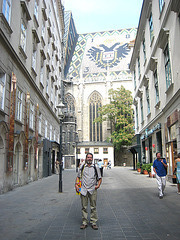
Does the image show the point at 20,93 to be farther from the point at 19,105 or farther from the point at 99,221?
the point at 99,221

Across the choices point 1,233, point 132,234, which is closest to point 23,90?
point 1,233

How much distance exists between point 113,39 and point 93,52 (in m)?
6.85

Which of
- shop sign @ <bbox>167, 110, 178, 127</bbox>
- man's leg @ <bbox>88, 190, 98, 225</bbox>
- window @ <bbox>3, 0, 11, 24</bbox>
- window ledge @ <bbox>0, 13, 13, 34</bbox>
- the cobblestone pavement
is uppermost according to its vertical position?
window @ <bbox>3, 0, 11, 24</bbox>

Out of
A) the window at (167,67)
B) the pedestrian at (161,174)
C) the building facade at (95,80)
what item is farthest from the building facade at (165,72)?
the building facade at (95,80)

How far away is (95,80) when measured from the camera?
2105 inches

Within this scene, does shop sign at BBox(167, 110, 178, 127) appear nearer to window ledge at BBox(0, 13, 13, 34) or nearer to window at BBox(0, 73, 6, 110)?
window at BBox(0, 73, 6, 110)

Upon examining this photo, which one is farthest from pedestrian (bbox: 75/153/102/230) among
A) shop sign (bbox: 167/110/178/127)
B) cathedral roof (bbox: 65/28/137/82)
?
cathedral roof (bbox: 65/28/137/82)

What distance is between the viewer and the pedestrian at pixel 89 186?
4.77 metres

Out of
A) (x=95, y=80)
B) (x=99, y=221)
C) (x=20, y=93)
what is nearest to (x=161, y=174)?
A: (x=99, y=221)

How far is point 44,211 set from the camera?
6301mm

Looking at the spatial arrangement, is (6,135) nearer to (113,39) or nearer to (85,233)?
(85,233)

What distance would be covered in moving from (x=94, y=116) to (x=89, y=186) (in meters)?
47.2

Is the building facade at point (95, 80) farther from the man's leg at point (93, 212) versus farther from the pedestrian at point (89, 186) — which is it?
the man's leg at point (93, 212)

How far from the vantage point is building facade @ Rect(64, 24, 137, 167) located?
49.6m
